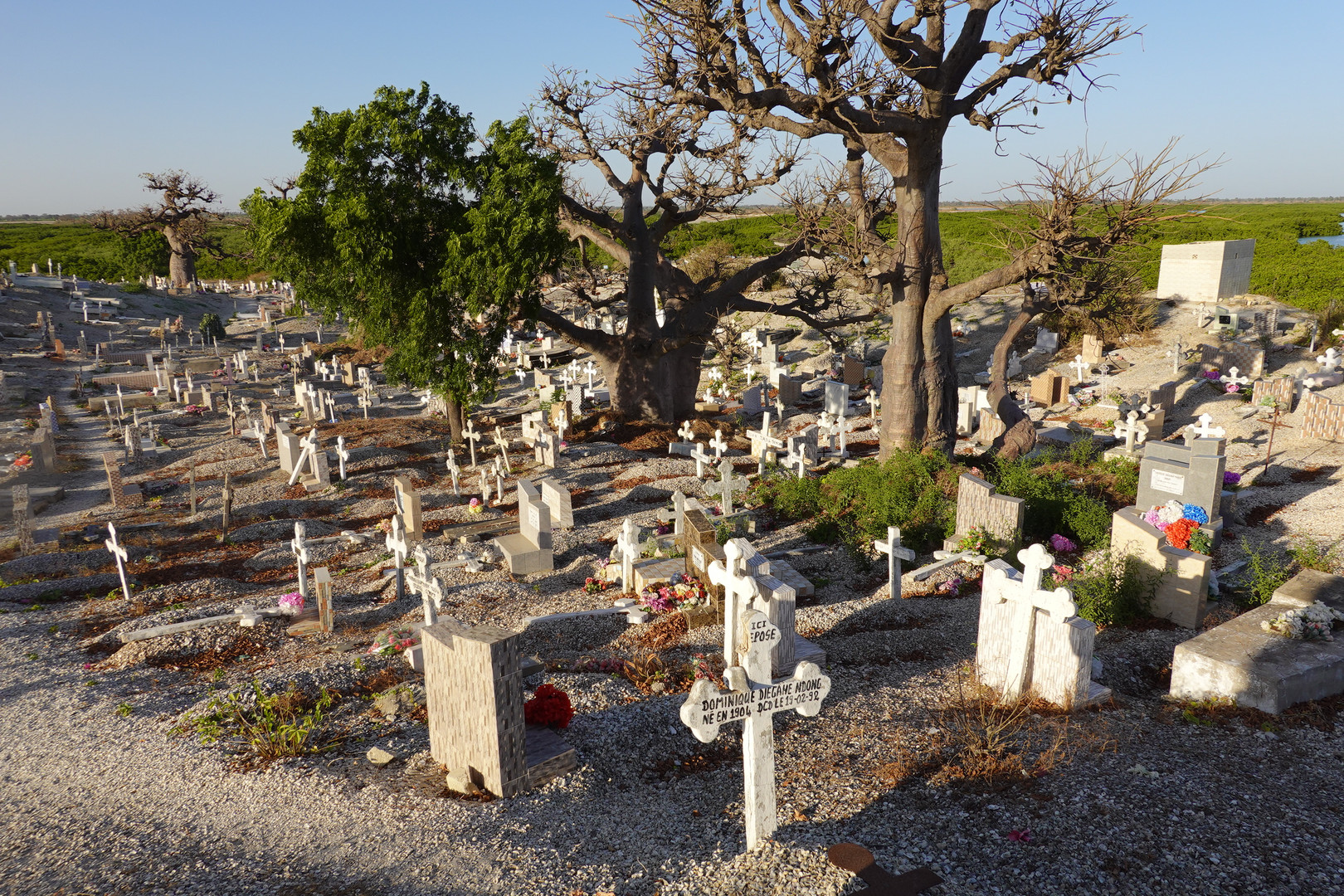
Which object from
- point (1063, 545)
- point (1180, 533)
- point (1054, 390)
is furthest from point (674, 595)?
point (1054, 390)

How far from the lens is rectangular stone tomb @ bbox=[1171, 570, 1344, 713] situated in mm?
6414

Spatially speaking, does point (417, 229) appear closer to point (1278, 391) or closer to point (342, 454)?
point (342, 454)

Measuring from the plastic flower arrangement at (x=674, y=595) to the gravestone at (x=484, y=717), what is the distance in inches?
145

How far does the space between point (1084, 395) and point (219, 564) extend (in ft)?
64.5

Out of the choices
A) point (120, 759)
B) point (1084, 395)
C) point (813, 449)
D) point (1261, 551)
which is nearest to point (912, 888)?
point (120, 759)

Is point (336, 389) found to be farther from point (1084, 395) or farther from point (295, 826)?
point (295, 826)

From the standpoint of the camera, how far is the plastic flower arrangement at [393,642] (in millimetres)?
8239

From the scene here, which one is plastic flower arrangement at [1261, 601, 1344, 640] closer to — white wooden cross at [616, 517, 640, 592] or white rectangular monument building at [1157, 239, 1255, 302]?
white wooden cross at [616, 517, 640, 592]

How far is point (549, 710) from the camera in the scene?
6.20 metres

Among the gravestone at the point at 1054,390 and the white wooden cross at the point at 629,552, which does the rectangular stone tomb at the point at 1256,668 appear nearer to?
the white wooden cross at the point at 629,552


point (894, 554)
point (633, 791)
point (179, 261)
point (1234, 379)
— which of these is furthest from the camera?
point (179, 261)

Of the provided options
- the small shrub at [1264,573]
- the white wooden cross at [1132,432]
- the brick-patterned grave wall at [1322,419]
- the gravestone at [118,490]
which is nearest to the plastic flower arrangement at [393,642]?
the small shrub at [1264,573]

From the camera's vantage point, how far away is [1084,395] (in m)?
21.2

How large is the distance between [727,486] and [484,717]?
7945 millimetres
